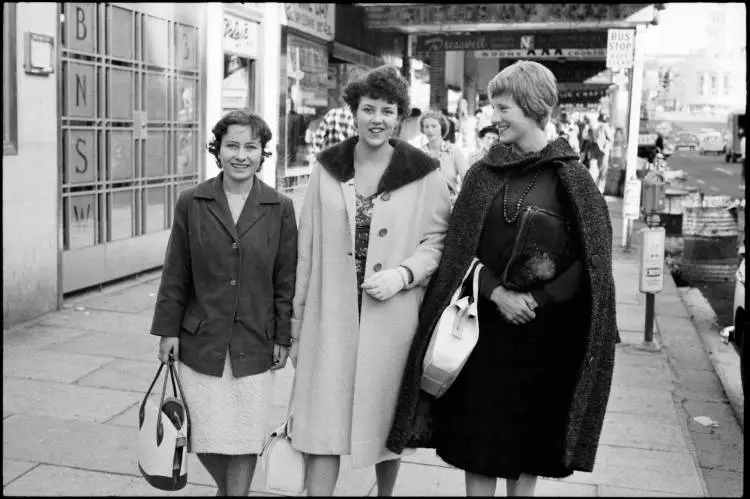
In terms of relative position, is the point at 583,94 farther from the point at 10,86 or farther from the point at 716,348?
the point at 10,86

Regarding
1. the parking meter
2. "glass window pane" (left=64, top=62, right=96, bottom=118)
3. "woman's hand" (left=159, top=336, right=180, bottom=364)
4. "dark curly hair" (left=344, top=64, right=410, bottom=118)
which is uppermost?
"glass window pane" (left=64, top=62, right=96, bottom=118)

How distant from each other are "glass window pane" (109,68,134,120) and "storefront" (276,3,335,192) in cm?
447

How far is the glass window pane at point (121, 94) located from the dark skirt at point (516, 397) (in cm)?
662

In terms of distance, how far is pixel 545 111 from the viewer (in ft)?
11.7

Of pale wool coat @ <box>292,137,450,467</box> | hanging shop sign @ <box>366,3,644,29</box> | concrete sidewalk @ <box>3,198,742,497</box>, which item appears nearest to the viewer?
pale wool coat @ <box>292,137,450,467</box>

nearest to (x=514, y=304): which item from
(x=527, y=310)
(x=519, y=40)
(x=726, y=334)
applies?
(x=527, y=310)

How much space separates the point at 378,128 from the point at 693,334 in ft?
19.5

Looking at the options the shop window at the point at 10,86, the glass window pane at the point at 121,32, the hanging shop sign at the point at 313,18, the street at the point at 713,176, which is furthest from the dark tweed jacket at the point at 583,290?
the street at the point at 713,176

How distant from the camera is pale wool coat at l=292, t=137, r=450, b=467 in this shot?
144 inches

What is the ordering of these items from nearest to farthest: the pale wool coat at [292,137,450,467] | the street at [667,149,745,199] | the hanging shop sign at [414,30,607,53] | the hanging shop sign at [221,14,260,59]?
the pale wool coat at [292,137,450,467] < the hanging shop sign at [221,14,260,59] < the hanging shop sign at [414,30,607,53] < the street at [667,149,745,199]

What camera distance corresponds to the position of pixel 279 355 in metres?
3.80

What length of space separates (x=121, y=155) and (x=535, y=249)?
6836 millimetres

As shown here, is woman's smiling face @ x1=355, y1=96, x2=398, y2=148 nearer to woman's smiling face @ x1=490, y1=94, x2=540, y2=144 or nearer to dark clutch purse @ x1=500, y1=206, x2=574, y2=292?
woman's smiling face @ x1=490, y1=94, x2=540, y2=144

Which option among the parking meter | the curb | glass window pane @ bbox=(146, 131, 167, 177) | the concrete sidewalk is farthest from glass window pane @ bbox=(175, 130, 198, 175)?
the curb
